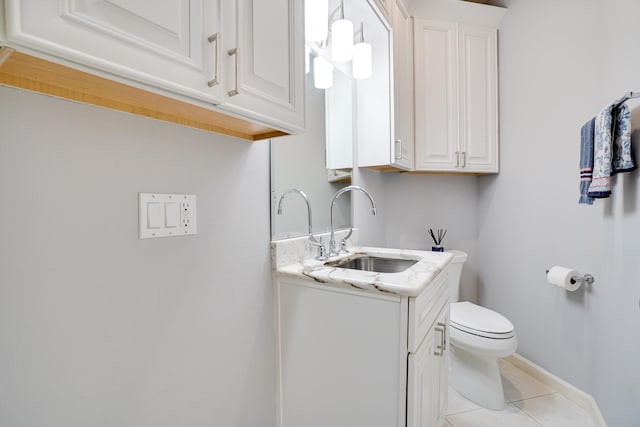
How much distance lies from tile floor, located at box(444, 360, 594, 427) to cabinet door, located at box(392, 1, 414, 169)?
147cm

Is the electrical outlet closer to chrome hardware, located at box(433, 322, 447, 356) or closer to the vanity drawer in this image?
the vanity drawer

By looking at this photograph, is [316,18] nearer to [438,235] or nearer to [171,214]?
[171,214]

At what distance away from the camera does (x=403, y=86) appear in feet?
6.58

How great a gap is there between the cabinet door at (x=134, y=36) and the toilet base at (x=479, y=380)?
1.96m

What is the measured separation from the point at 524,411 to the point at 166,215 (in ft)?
6.95

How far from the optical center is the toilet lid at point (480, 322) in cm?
167

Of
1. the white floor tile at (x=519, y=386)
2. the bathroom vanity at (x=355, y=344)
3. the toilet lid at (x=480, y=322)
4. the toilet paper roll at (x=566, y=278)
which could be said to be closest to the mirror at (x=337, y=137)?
the bathroom vanity at (x=355, y=344)

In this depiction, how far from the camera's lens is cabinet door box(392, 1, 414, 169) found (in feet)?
6.19

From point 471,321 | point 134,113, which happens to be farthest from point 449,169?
point 134,113

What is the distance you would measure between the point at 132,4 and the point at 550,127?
232 cm

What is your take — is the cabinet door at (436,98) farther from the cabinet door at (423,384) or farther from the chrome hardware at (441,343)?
the cabinet door at (423,384)

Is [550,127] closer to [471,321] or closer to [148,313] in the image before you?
[471,321]

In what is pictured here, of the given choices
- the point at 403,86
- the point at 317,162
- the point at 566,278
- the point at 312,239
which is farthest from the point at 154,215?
the point at 566,278

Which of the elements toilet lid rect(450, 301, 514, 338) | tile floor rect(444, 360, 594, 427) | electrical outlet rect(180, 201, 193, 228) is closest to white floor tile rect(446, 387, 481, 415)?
tile floor rect(444, 360, 594, 427)
